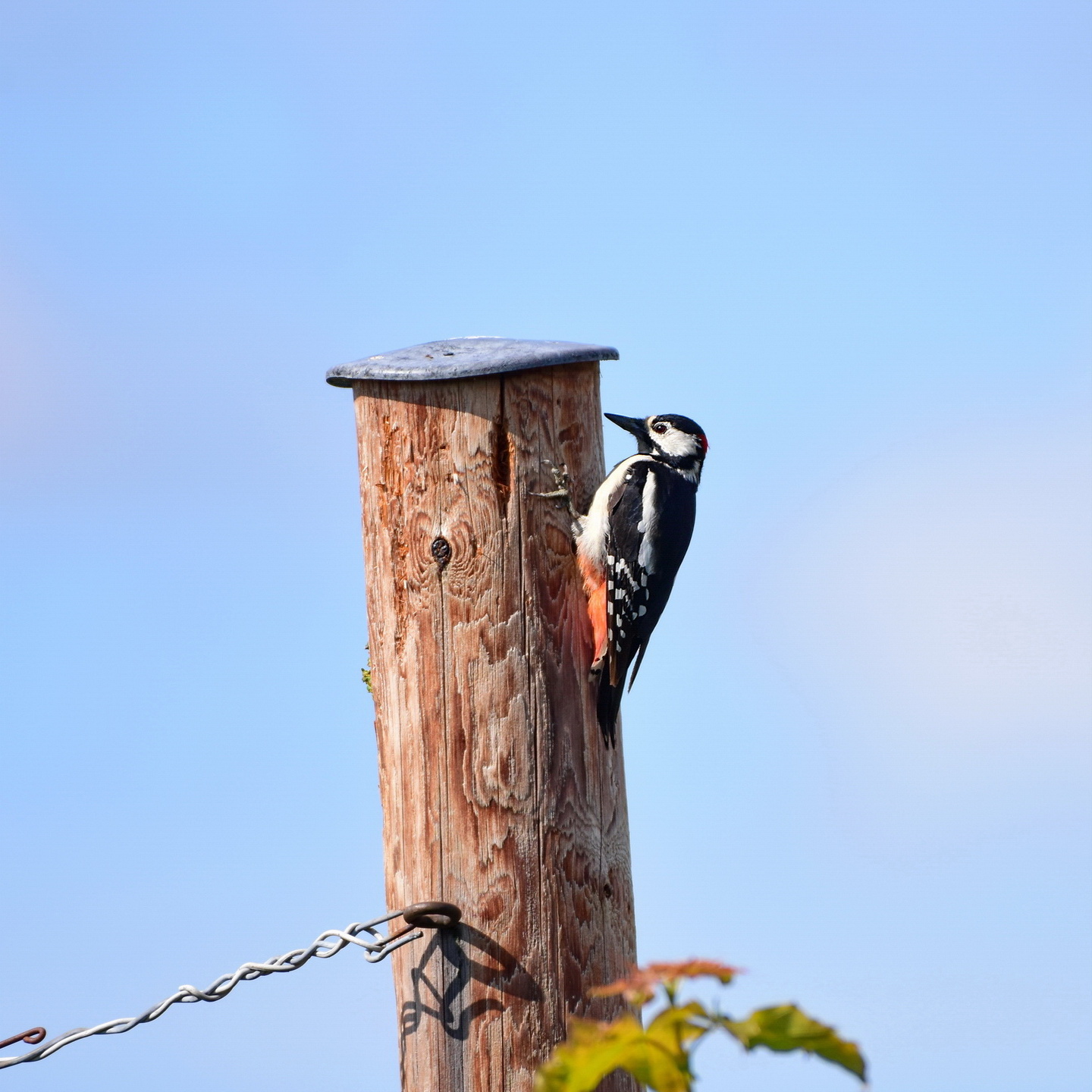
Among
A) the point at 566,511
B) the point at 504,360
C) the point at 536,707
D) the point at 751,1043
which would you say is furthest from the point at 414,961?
the point at 751,1043

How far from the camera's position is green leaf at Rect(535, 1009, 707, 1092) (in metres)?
1.21

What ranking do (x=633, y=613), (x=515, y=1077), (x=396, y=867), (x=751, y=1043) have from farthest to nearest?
1. (x=633, y=613)
2. (x=396, y=867)
3. (x=515, y=1077)
4. (x=751, y=1043)

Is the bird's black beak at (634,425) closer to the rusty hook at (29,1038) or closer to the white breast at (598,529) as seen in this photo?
the white breast at (598,529)

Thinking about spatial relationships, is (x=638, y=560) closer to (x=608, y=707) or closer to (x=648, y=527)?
(x=648, y=527)

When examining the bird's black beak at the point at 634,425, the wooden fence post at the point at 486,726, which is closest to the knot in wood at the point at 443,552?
the wooden fence post at the point at 486,726

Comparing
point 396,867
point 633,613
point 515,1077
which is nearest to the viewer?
point 515,1077

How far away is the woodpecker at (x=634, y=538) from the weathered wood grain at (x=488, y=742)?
11 centimetres

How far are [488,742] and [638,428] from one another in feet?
7.30

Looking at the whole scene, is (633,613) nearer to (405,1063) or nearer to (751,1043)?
(405,1063)

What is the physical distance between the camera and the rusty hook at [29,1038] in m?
3.09

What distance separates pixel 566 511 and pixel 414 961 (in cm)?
121

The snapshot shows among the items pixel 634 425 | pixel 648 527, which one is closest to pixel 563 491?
pixel 648 527

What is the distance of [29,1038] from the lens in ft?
10.1

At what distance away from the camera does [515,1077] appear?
126 inches
